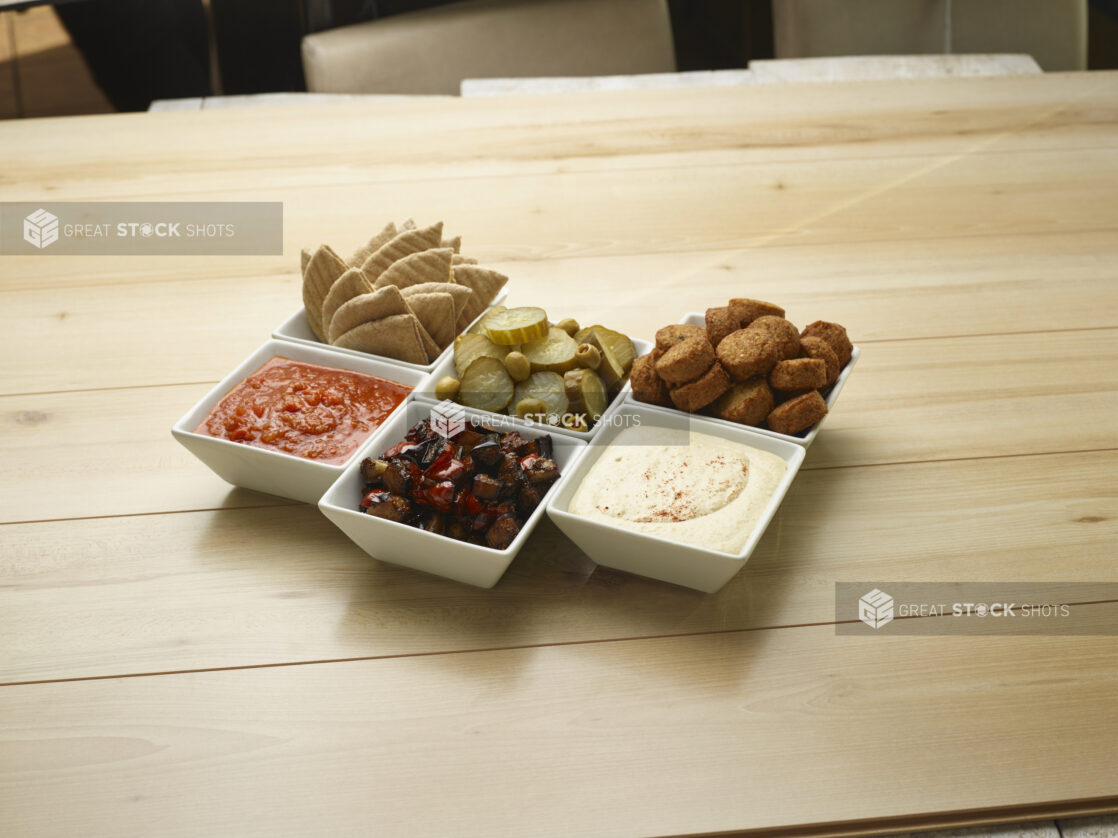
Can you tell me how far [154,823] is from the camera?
3.59 ft

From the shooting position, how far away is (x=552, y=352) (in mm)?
1451

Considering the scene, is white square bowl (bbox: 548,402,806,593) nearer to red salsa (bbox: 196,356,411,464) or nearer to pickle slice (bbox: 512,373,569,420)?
pickle slice (bbox: 512,373,569,420)

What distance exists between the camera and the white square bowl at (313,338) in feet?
4.94

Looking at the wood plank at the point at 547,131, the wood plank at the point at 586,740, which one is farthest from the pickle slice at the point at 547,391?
the wood plank at the point at 547,131

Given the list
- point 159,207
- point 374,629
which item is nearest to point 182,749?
point 374,629

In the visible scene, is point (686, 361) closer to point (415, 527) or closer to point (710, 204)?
point (415, 527)

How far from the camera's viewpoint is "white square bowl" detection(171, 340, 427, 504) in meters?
1.35

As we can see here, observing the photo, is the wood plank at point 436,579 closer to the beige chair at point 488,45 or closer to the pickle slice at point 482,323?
the pickle slice at point 482,323

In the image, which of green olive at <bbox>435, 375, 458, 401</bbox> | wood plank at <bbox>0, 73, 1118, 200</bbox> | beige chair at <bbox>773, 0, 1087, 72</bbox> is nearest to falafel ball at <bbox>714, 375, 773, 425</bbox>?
green olive at <bbox>435, 375, 458, 401</bbox>

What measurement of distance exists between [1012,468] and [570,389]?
684 millimetres

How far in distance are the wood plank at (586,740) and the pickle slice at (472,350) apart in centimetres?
42

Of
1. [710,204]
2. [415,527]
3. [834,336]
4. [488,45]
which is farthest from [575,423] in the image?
[488,45]

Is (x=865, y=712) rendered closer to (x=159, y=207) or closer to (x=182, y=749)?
(x=182, y=749)

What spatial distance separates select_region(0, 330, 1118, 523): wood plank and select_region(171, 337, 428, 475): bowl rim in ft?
0.48
